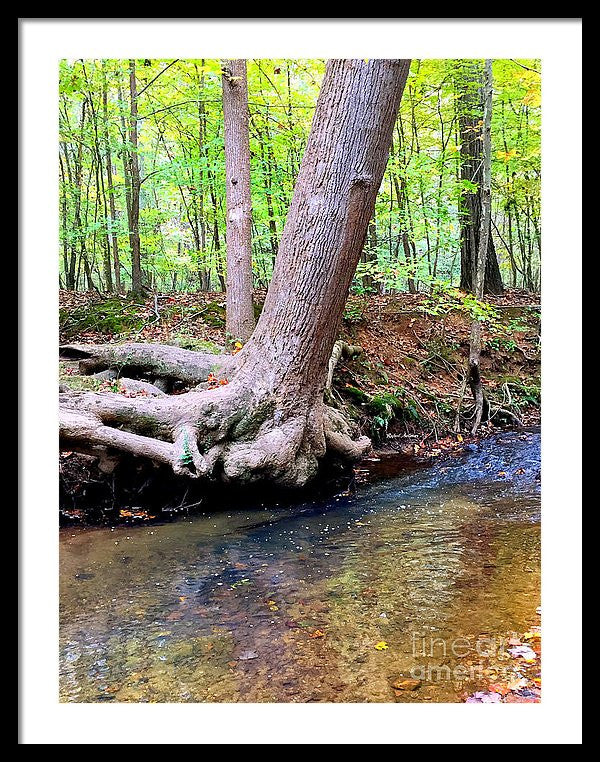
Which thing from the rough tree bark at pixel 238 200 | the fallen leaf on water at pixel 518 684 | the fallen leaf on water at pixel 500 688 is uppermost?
the rough tree bark at pixel 238 200

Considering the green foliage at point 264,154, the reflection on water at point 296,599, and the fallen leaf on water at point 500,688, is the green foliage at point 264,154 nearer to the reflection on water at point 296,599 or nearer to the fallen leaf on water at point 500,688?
the reflection on water at point 296,599

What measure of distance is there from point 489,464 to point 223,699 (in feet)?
14.8

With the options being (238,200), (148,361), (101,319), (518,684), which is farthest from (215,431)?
(101,319)

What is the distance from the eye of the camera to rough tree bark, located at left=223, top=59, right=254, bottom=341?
643 centimetres

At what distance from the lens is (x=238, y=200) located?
662cm

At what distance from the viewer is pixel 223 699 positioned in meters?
2.16

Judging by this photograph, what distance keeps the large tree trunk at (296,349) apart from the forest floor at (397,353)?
92cm

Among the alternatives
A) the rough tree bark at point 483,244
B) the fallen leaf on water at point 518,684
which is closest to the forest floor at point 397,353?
the rough tree bark at point 483,244

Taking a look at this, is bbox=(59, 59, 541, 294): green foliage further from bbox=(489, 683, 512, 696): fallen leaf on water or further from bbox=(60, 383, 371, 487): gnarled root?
bbox=(489, 683, 512, 696): fallen leaf on water

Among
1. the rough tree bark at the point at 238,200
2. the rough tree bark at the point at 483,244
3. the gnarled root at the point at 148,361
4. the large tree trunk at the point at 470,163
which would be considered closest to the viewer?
the gnarled root at the point at 148,361

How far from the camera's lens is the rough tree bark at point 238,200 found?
643 cm

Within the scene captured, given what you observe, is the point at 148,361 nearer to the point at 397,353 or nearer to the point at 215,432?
the point at 215,432

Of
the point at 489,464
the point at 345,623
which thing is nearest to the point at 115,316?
the point at 489,464
